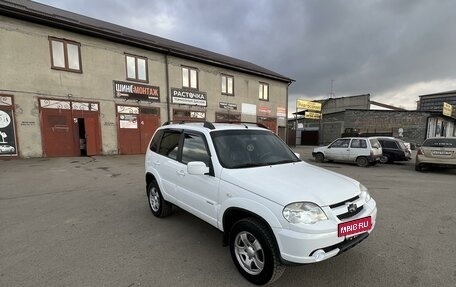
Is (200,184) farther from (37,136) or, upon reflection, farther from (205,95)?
(205,95)

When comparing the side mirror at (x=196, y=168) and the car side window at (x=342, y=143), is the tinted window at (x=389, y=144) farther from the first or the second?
the side mirror at (x=196, y=168)

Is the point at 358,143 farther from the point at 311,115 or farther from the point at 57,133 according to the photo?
the point at 311,115

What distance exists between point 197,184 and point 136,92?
46.7 ft

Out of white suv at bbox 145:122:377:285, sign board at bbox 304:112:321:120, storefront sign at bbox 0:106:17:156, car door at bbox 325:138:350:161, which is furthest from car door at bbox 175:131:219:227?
sign board at bbox 304:112:321:120

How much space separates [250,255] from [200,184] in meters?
1.17

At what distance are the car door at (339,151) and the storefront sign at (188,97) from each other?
32.9 ft

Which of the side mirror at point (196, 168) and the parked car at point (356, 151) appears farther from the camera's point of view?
the parked car at point (356, 151)

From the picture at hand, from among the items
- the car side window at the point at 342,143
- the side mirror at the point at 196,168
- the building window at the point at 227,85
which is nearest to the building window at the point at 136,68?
the building window at the point at 227,85

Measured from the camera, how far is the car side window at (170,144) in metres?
4.28

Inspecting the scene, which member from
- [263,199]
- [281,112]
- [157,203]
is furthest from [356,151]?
[281,112]

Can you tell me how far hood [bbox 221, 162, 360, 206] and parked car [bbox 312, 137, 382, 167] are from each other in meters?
10.6

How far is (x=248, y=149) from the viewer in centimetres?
365

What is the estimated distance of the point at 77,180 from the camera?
8234 mm

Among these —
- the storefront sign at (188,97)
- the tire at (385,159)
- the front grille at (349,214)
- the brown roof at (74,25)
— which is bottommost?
the tire at (385,159)
